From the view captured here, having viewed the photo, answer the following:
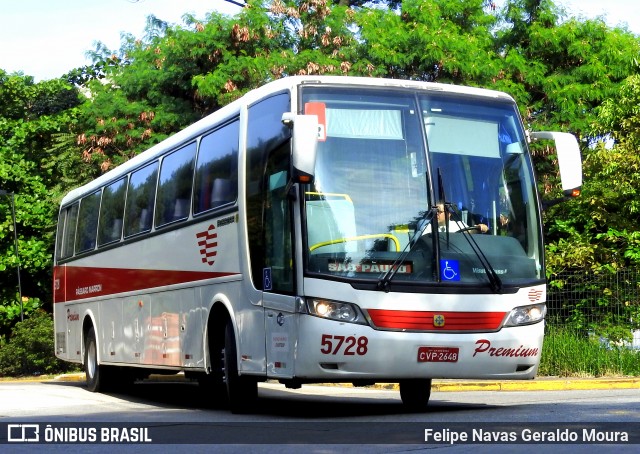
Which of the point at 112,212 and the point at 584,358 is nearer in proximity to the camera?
the point at 112,212

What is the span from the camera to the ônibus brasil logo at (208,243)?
14055 millimetres

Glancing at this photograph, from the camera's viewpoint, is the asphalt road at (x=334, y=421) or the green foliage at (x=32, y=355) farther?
the green foliage at (x=32, y=355)

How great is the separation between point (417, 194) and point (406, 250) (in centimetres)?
61

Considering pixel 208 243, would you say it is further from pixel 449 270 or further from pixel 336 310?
pixel 449 270

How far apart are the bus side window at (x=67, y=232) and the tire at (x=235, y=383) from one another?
9.14 meters

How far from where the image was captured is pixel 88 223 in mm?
20750

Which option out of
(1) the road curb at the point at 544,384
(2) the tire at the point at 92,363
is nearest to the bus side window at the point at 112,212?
(2) the tire at the point at 92,363

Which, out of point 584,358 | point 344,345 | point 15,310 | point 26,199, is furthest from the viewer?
point 26,199

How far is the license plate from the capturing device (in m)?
11.7

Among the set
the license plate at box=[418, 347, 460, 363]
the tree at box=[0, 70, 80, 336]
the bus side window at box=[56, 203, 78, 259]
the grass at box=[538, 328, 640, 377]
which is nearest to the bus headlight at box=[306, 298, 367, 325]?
the license plate at box=[418, 347, 460, 363]

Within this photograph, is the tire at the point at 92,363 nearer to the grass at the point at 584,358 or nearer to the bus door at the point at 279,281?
the grass at the point at 584,358

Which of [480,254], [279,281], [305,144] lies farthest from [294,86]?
[480,254]

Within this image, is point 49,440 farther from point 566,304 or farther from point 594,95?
point 594,95

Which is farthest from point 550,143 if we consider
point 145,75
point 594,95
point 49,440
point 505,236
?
point 49,440
